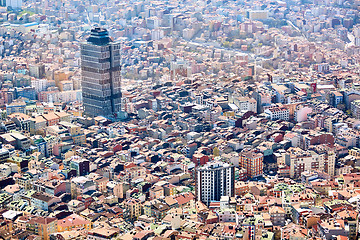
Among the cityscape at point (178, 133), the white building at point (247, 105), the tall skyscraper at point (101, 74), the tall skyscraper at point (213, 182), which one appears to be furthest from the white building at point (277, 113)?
the tall skyscraper at point (213, 182)

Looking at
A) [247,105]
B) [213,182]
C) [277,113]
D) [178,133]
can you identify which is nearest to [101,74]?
[178,133]

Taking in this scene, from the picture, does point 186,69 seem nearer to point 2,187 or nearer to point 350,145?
point 350,145

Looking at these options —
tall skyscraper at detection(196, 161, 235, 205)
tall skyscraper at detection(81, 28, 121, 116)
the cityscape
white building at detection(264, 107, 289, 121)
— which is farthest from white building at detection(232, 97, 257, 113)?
tall skyscraper at detection(196, 161, 235, 205)

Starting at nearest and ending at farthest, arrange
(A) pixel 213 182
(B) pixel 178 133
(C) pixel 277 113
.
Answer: (A) pixel 213 182
(B) pixel 178 133
(C) pixel 277 113

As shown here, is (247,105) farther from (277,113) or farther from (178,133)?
(178,133)

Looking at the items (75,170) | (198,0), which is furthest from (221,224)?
(198,0)

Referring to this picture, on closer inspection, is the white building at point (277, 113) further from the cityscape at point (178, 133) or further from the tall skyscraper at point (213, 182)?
the tall skyscraper at point (213, 182)
